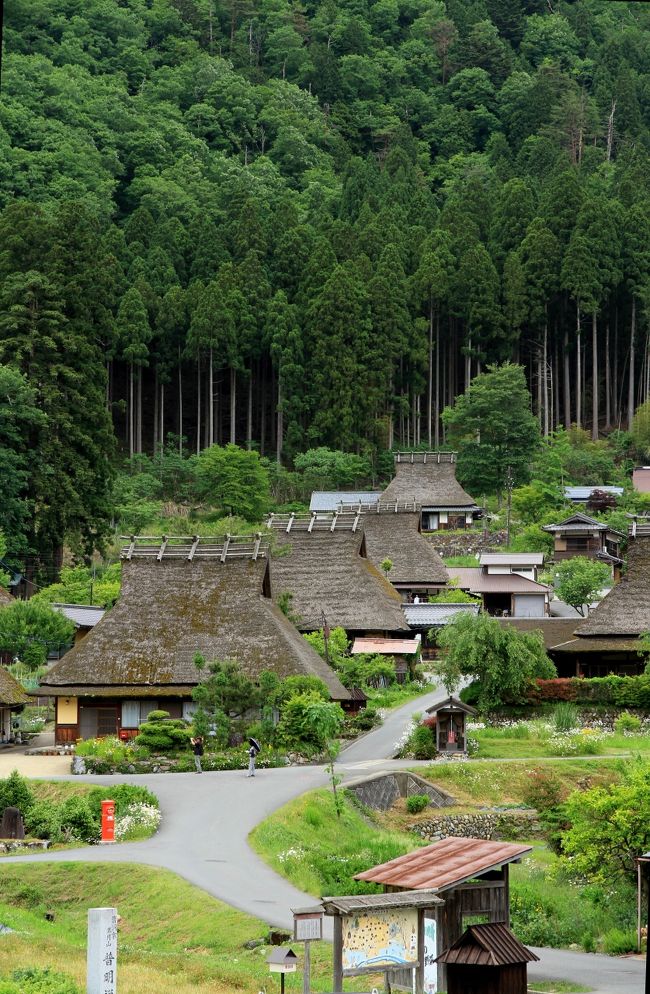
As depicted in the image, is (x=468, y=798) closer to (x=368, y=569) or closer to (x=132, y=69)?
(x=368, y=569)

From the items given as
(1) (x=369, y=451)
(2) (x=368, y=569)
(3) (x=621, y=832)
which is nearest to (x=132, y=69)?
(1) (x=369, y=451)

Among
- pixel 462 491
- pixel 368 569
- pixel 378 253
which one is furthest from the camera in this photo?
pixel 378 253

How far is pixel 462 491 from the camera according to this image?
66625mm

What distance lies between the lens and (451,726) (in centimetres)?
3381

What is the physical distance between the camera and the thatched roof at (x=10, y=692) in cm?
3594

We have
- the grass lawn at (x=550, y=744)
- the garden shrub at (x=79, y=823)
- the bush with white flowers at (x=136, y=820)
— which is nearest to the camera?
the garden shrub at (x=79, y=823)

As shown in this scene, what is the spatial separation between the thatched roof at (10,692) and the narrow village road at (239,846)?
17.2 feet

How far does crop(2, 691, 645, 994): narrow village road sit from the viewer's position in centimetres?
2120

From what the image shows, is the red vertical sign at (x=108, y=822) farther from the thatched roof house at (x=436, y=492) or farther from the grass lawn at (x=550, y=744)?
the thatched roof house at (x=436, y=492)

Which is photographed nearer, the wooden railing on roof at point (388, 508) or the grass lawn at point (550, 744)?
the grass lawn at point (550, 744)

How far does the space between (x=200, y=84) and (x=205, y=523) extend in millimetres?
63428

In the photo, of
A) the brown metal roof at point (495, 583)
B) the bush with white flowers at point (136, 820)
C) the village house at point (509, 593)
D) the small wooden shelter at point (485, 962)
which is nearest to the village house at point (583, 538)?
the brown metal roof at point (495, 583)

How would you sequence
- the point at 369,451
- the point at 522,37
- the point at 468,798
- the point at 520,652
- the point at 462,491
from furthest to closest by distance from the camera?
the point at 522,37 < the point at 369,451 < the point at 462,491 < the point at 520,652 < the point at 468,798

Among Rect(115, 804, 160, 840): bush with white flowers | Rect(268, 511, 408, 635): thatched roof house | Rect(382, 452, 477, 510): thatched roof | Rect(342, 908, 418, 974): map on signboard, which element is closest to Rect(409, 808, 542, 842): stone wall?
Rect(115, 804, 160, 840): bush with white flowers
